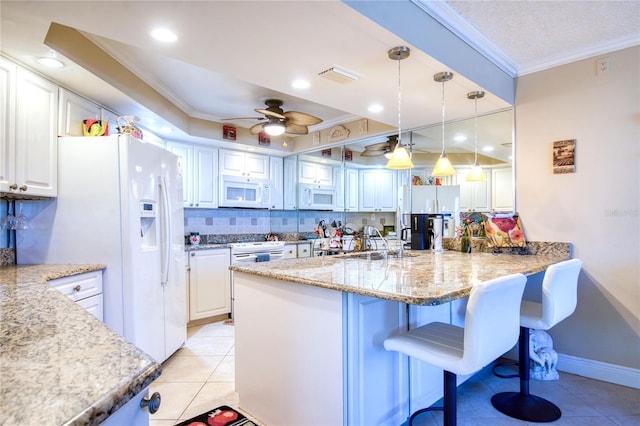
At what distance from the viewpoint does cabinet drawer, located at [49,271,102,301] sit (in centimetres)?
203

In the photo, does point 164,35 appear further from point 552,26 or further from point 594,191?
point 594,191

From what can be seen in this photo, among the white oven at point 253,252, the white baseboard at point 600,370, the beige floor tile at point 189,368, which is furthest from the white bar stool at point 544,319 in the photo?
the white oven at point 253,252

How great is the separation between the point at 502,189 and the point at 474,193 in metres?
0.23

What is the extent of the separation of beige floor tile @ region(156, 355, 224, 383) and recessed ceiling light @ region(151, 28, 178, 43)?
2297 millimetres

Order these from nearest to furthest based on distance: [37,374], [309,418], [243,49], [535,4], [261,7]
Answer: [37,374] → [261,7] → [309,418] → [243,49] → [535,4]

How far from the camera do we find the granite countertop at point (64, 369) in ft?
1.77

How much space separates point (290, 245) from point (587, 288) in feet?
10.9

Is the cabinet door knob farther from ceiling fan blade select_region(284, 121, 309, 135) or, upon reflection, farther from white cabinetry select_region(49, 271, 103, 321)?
ceiling fan blade select_region(284, 121, 309, 135)

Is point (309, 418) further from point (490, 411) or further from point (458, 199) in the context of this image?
point (458, 199)

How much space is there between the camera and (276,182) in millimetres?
5160

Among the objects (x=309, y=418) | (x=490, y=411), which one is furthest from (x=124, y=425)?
(x=490, y=411)

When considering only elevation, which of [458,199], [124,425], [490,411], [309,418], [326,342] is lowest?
[490,411]

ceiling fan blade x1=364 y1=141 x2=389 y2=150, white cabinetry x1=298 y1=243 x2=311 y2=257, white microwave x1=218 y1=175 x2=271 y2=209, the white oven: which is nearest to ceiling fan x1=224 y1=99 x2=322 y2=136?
ceiling fan blade x1=364 y1=141 x2=389 y2=150

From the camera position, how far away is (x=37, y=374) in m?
0.67
